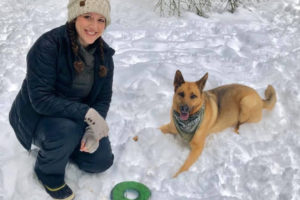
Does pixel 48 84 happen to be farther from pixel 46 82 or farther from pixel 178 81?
pixel 178 81

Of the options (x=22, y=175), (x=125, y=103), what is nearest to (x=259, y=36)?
(x=125, y=103)

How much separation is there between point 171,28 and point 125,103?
2046 mm

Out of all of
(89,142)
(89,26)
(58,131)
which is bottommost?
(89,142)

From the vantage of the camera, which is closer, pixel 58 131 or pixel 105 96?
pixel 58 131

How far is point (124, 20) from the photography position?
5590 mm

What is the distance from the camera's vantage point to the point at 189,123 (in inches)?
124

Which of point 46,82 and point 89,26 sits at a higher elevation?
point 89,26

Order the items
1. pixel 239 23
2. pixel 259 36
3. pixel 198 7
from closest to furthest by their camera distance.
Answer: pixel 259 36 → pixel 239 23 → pixel 198 7

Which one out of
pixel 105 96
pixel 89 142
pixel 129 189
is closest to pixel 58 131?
pixel 89 142

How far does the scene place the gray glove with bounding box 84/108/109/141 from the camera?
252cm

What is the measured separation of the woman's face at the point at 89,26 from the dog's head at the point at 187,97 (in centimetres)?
90

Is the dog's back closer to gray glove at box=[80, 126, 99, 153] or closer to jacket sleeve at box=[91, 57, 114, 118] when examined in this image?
jacket sleeve at box=[91, 57, 114, 118]

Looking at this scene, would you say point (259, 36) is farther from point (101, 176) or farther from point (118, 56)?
point (101, 176)

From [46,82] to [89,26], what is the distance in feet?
1.54
